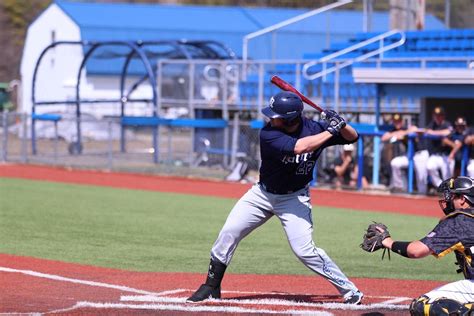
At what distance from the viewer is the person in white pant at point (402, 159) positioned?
1867 cm

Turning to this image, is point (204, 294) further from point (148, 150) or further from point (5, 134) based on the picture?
point (5, 134)

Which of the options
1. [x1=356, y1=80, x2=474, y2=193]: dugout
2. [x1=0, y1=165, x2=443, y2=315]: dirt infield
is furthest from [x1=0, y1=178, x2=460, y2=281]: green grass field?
[x1=356, y1=80, x2=474, y2=193]: dugout

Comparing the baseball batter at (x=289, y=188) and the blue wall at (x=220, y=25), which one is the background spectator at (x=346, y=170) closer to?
the baseball batter at (x=289, y=188)

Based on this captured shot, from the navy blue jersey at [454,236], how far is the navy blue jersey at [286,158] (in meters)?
1.43

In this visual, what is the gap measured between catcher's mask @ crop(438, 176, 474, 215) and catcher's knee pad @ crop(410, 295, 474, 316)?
654mm

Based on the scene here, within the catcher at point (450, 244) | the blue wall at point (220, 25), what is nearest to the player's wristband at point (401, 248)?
the catcher at point (450, 244)

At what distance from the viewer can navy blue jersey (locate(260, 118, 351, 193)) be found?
7703mm

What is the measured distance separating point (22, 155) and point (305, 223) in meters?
19.2

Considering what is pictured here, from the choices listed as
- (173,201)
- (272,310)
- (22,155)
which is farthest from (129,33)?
(272,310)

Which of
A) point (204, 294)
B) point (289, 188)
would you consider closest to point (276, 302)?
point (204, 294)

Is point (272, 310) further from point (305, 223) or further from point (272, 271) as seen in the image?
point (272, 271)

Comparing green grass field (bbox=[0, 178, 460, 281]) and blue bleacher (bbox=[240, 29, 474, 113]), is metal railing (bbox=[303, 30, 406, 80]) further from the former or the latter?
green grass field (bbox=[0, 178, 460, 281])

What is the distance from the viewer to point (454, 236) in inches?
257

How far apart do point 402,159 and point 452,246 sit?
12.7 meters
